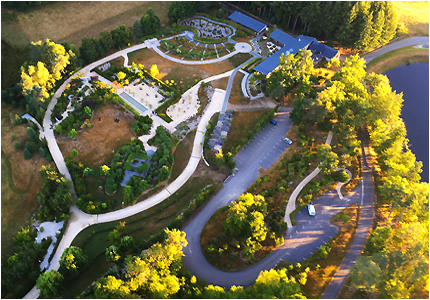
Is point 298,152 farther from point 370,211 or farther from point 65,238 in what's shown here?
point 65,238

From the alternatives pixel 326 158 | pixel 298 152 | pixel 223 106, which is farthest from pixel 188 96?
pixel 326 158

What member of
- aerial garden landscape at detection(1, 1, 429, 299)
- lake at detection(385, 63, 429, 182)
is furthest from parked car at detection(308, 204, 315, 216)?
lake at detection(385, 63, 429, 182)

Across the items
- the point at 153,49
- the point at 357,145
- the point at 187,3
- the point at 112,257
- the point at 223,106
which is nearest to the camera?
the point at 112,257

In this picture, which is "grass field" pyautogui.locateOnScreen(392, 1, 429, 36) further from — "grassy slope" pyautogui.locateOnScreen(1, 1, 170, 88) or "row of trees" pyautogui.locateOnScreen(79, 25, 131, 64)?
"row of trees" pyautogui.locateOnScreen(79, 25, 131, 64)

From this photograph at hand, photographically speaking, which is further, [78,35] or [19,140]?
[78,35]

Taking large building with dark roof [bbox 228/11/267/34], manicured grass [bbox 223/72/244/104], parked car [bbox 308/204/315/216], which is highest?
large building with dark roof [bbox 228/11/267/34]

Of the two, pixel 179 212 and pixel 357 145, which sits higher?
pixel 357 145

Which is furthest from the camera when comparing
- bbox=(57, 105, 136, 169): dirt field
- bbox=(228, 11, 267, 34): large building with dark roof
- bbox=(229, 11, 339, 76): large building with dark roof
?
bbox=(228, 11, 267, 34): large building with dark roof
